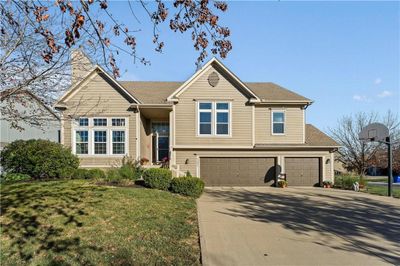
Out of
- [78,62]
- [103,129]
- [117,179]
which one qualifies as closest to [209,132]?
[103,129]

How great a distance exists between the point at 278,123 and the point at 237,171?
13.6 ft

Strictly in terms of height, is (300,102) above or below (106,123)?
above

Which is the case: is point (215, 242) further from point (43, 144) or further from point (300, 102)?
point (300, 102)

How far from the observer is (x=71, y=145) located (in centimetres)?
2052

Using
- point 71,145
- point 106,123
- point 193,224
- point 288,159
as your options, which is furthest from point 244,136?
point 193,224

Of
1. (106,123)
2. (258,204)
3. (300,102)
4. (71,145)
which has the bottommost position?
(258,204)

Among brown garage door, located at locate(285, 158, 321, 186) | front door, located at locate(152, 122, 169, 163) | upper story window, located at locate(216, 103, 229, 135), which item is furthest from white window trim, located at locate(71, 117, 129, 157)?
brown garage door, located at locate(285, 158, 321, 186)

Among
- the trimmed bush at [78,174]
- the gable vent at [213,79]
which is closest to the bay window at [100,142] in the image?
the trimmed bush at [78,174]

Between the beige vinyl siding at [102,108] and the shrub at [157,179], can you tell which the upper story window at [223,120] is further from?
the shrub at [157,179]

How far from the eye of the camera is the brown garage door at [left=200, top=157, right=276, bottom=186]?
→ 23.1m

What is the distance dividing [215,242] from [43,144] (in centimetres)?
1275

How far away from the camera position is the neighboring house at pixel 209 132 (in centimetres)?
2083

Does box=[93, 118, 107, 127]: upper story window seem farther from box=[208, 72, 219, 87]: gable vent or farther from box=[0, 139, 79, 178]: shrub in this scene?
box=[208, 72, 219, 87]: gable vent

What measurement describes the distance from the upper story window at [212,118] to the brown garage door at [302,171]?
15.5 feet
